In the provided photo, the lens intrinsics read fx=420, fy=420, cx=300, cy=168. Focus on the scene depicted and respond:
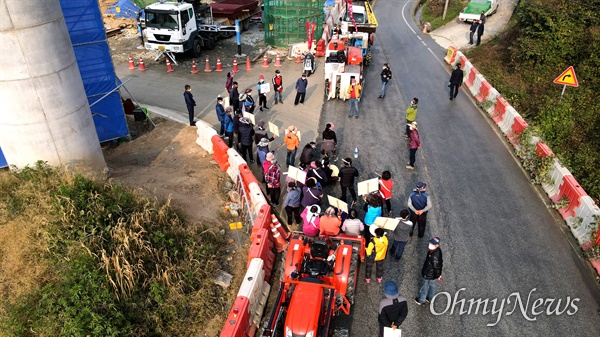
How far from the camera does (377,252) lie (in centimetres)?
862

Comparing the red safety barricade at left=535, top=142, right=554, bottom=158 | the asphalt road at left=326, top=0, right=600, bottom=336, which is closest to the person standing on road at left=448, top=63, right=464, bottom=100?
the asphalt road at left=326, top=0, right=600, bottom=336

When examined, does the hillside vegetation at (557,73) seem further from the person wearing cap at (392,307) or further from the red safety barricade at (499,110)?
the person wearing cap at (392,307)

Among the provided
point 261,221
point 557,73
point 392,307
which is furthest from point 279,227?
point 557,73

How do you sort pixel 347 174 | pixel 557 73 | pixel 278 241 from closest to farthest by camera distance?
pixel 278 241 → pixel 347 174 → pixel 557 73

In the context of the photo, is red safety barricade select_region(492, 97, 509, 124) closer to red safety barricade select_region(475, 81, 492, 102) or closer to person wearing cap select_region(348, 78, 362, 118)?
red safety barricade select_region(475, 81, 492, 102)

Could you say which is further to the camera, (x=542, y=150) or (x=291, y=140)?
(x=291, y=140)

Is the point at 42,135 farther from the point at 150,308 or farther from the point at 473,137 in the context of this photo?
the point at 473,137

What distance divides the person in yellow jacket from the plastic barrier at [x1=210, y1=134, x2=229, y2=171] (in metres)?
5.84

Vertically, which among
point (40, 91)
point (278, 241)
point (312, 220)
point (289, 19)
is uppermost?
point (40, 91)

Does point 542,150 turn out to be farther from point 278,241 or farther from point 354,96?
point 278,241

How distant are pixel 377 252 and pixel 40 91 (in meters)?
8.58

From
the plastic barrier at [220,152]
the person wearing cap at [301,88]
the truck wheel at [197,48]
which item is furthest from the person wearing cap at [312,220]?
the truck wheel at [197,48]

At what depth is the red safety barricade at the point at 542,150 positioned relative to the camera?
12568 millimetres

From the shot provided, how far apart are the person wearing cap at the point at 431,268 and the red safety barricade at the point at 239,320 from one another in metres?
3.51
